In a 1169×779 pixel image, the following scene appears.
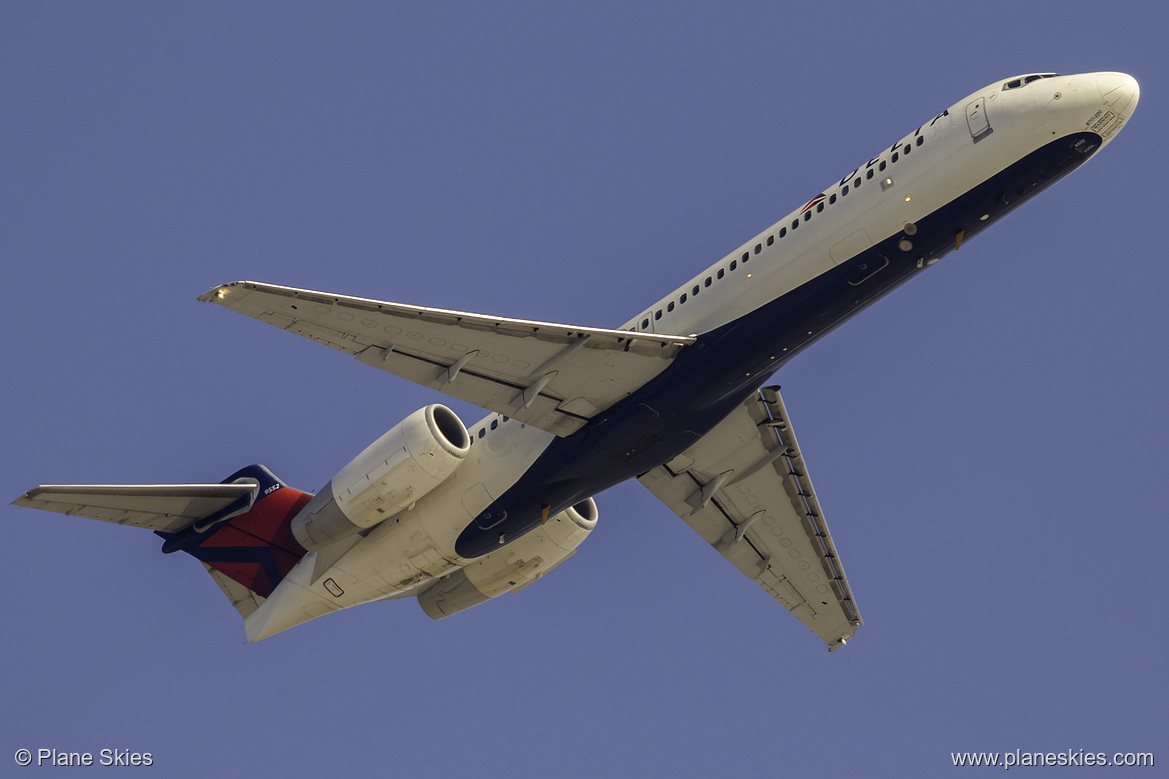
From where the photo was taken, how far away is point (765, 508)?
32562mm

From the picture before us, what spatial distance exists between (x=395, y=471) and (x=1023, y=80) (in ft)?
50.8

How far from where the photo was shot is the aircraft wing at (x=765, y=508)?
30.5 meters

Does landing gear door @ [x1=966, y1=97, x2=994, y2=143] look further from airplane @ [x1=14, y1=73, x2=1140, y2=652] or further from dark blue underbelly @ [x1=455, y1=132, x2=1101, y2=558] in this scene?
dark blue underbelly @ [x1=455, y1=132, x2=1101, y2=558]

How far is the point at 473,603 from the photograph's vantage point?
3259cm

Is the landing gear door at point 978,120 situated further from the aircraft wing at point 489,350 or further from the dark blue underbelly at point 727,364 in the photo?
the aircraft wing at point 489,350

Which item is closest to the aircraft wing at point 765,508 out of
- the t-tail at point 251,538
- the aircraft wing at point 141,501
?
the t-tail at point 251,538

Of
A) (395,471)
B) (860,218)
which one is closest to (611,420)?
(395,471)

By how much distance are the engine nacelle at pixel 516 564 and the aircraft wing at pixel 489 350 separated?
13.4ft

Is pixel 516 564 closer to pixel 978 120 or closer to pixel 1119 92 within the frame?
pixel 978 120

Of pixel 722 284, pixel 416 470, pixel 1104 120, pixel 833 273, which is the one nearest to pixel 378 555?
pixel 416 470

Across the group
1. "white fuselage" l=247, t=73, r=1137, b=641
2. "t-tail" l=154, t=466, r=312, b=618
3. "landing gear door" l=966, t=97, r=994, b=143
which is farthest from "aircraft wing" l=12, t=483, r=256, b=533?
"landing gear door" l=966, t=97, r=994, b=143

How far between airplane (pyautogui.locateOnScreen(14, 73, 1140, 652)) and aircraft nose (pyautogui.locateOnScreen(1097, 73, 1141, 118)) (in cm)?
4

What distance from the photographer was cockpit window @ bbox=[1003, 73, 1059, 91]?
24.5 metres

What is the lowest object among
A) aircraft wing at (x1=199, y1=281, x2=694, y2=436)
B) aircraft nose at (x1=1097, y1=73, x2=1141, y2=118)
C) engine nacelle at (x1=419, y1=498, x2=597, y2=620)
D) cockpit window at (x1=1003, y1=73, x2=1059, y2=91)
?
engine nacelle at (x1=419, y1=498, x2=597, y2=620)
